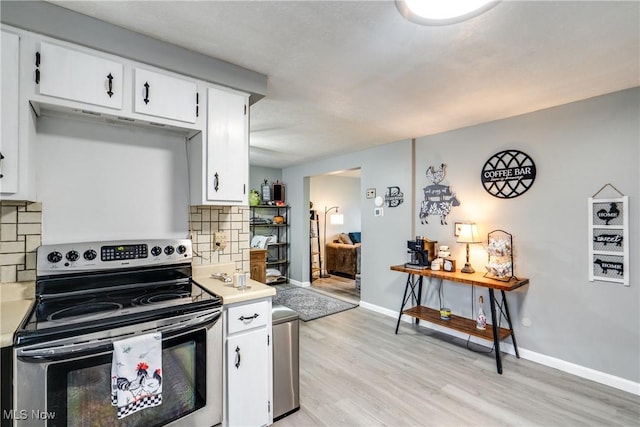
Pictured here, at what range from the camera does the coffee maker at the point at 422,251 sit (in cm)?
351

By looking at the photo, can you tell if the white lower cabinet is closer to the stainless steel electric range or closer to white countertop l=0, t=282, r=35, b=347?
the stainless steel electric range

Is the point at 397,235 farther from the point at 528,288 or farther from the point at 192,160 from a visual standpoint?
the point at 192,160

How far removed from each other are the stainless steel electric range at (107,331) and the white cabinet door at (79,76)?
2.67 ft

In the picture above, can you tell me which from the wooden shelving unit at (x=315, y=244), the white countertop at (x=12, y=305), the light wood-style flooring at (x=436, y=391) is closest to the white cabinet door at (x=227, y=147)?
the white countertop at (x=12, y=305)

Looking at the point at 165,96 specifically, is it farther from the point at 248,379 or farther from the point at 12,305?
the point at 248,379

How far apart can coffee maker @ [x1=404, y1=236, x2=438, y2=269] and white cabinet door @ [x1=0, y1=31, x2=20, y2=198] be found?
338 cm

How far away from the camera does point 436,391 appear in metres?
2.39

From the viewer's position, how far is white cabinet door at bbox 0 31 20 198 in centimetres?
138

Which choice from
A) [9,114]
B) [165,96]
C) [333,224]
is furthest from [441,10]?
[333,224]

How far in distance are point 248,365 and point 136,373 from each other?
2.09ft

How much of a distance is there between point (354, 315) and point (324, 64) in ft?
10.8

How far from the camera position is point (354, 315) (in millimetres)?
4195

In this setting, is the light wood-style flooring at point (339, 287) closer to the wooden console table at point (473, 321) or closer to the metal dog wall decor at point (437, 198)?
the wooden console table at point (473, 321)

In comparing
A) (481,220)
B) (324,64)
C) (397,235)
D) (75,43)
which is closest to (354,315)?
(397,235)
